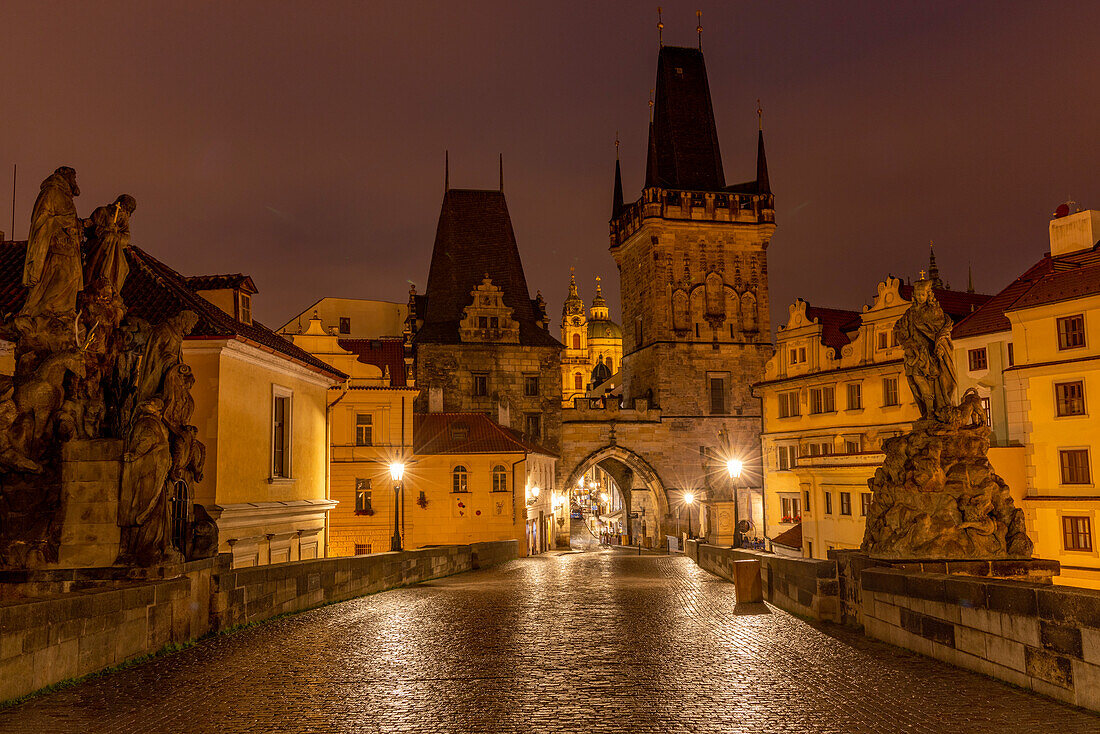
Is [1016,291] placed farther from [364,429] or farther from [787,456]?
[364,429]

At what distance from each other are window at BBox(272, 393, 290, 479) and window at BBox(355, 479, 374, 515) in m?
14.9

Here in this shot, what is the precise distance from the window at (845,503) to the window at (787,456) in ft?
24.9

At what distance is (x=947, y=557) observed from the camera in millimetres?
11633

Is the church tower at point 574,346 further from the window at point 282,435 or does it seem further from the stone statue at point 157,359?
the stone statue at point 157,359

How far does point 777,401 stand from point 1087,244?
57.0 ft

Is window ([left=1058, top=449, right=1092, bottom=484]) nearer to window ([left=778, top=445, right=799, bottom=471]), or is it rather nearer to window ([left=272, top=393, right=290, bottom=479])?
window ([left=778, top=445, right=799, bottom=471])

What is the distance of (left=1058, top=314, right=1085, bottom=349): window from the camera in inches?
1036

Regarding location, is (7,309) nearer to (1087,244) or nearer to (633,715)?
(633,715)

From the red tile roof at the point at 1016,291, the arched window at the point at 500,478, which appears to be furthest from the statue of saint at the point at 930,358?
the arched window at the point at 500,478

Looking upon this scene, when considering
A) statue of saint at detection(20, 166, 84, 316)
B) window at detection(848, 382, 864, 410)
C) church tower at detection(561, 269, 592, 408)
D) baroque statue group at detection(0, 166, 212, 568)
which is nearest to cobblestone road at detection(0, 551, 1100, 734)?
baroque statue group at detection(0, 166, 212, 568)

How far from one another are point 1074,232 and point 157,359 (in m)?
29.6

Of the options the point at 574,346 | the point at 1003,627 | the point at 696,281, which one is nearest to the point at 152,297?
the point at 1003,627

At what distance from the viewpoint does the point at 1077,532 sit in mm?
26141

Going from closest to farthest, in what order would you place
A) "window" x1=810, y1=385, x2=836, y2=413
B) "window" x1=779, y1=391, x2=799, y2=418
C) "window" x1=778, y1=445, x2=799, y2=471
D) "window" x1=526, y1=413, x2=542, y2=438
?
"window" x1=810, y1=385, x2=836, y2=413
"window" x1=778, y1=445, x2=799, y2=471
"window" x1=779, y1=391, x2=799, y2=418
"window" x1=526, y1=413, x2=542, y2=438
